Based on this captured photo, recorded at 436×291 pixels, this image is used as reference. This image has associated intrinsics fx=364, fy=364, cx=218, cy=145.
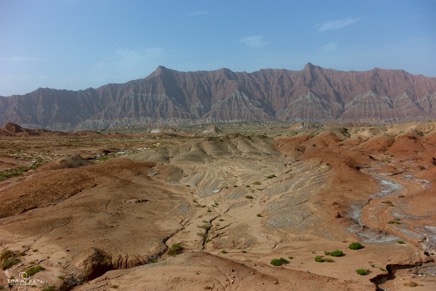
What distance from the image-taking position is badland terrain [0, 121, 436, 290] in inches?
957

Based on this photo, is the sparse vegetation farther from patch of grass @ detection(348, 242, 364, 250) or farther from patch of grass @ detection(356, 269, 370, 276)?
patch of grass @ detection(348, 242, 364, 250)

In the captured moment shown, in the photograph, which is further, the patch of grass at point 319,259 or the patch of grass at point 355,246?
the patch of grass at point 355,246

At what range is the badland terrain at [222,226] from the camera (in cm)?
2430

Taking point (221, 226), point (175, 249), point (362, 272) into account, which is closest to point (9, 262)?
point (175, 249)

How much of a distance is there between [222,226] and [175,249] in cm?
846

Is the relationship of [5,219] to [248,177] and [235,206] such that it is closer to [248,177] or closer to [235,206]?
[235,206]

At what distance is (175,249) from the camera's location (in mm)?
31281

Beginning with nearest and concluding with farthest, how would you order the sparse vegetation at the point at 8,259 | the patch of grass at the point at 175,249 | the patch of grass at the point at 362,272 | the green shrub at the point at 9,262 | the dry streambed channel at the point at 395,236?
1. the patch of grass at the point at 362,272
2. the dry streambed channel at the point at 395,236
3. the green shrub at the point at 9,262
4. the sparse vegetation at the point at 8,259
5. the patch of grass at the point at 175,249

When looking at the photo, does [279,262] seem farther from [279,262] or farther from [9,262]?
[9,262]

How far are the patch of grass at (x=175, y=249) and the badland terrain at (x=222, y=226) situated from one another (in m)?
0.13

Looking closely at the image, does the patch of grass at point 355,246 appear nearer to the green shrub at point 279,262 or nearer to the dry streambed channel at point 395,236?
the dry streambed channel at point 395,236

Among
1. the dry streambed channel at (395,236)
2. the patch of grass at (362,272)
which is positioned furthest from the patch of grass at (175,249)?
the dry streambed channel at (395,236)

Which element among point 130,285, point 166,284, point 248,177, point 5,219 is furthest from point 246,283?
point 248,177

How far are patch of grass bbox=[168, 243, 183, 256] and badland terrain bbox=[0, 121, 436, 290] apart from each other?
13 cm
